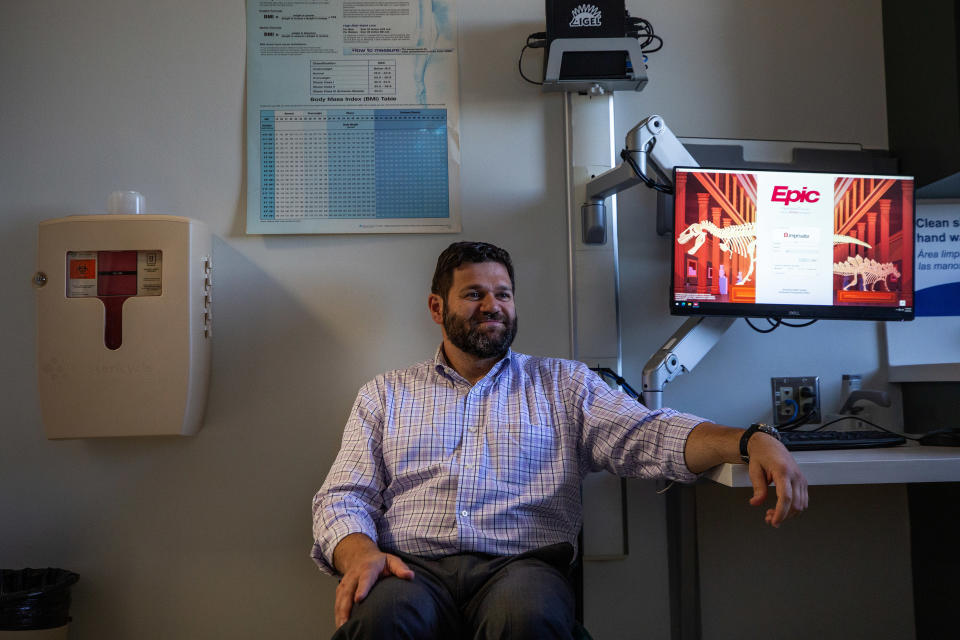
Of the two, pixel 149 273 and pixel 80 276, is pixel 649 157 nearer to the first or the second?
pixel 149 273

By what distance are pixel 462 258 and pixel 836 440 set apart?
3.34ft

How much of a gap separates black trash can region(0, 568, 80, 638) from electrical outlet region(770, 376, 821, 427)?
2.02 meters

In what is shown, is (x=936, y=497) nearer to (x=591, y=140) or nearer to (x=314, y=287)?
(x=591, y=140)

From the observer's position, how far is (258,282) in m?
2.07

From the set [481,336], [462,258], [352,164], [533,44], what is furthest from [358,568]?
[533,44]

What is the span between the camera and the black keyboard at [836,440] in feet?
5.54

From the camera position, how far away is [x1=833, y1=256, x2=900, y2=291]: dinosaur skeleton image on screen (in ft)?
6.21

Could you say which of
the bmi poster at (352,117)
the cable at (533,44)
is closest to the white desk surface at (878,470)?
the bmi poster at (352,117)

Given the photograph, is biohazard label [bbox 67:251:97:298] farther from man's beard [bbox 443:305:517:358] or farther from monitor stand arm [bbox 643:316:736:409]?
monitor stand arm [bbox 643:316:736:409]

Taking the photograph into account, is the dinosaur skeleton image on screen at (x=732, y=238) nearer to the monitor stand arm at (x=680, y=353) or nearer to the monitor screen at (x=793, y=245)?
the monitor screen at (x=793, y=245)

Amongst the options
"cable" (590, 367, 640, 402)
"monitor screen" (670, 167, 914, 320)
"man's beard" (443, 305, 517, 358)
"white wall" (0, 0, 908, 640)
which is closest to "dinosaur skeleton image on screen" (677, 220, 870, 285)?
"monitor screen" (670, 167, 914, 320)

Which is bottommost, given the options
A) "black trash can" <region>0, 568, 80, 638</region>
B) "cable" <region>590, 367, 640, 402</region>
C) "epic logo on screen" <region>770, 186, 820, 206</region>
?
"black trash can" <region>0, 568, 80, 638</region>

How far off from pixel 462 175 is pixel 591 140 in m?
0.39

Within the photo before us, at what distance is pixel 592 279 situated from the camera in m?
2.07
